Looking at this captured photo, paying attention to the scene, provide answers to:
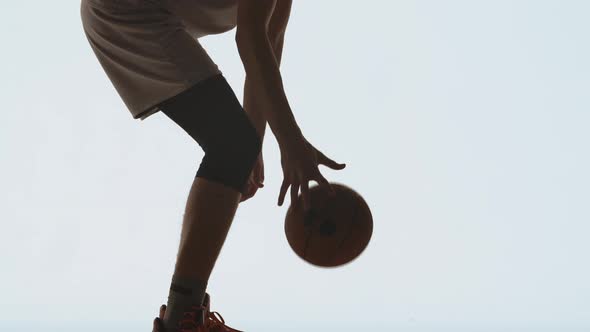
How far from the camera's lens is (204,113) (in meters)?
1.46

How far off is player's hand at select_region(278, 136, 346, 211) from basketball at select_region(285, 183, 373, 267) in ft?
0.20

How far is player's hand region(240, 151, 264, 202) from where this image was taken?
174 centimetres

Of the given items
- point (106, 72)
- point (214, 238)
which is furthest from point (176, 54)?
point (214, 238)

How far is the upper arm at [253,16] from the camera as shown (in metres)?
1.41

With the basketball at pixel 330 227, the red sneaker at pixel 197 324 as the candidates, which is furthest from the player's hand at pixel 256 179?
the red sneaker at pixel 197 324

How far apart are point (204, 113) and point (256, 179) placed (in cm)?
35

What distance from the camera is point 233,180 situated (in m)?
1.44

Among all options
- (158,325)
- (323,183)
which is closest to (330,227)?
(323,183)

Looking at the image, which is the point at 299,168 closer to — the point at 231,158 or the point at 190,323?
the point at 231,158

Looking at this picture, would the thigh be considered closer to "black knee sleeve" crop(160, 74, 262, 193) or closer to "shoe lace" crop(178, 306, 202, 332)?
"black knee sleeve" crop(160, 74, 262, 193)

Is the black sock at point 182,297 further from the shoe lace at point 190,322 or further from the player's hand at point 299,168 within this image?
the player's hand at point 299,168

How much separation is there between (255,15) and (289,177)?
307mm

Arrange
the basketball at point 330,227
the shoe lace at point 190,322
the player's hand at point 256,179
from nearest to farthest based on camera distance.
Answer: the shoe lace at point 190,322 → the basketball at point 330,227 → the player's hand at point 256,179

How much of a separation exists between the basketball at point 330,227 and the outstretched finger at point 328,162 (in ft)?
0.21
